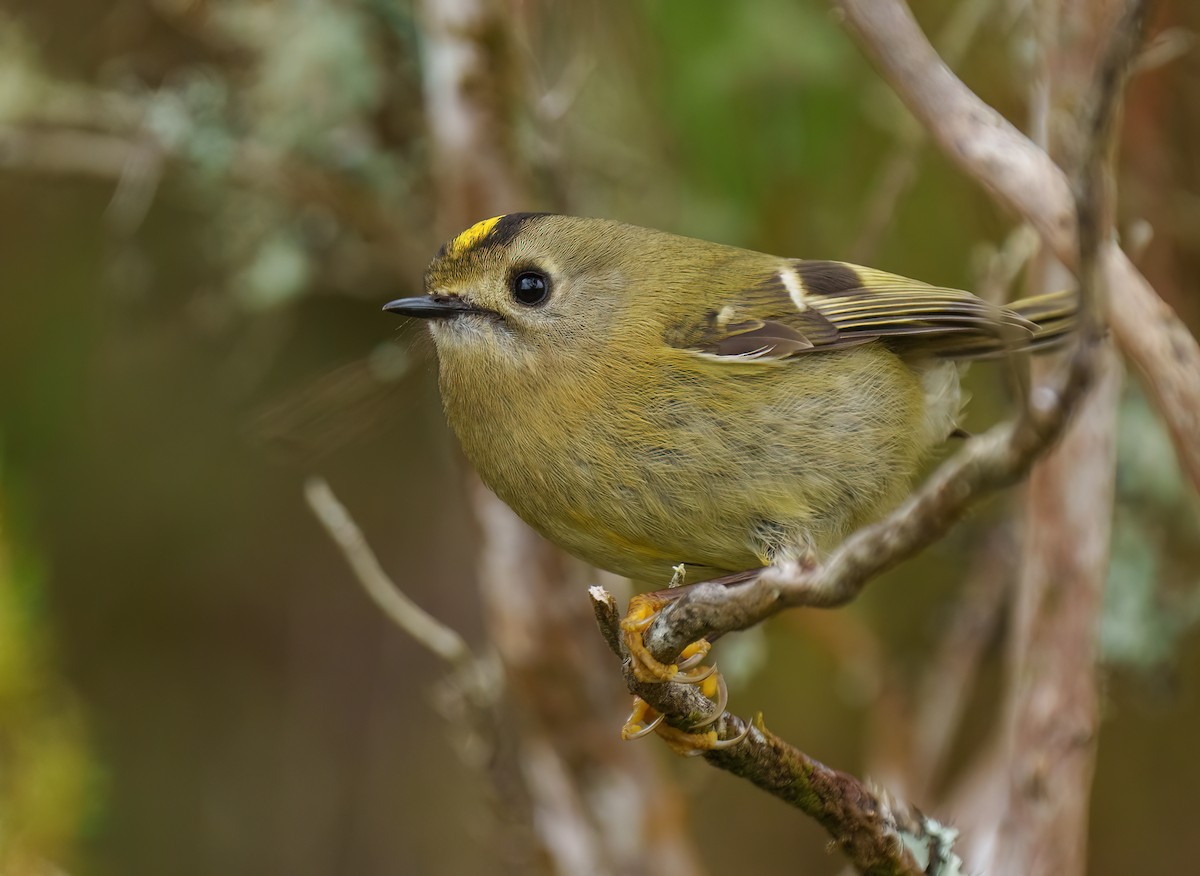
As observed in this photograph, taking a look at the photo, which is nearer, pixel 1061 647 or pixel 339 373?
pixel 1061 647

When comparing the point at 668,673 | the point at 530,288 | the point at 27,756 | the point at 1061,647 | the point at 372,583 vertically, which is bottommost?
the point at 1061,647

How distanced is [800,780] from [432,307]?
95 cm

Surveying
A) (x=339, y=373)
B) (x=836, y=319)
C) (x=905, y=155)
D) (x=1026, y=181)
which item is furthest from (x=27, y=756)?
(x=905, y=155)

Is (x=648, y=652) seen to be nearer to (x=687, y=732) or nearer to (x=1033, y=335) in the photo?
(x=687, y=732)

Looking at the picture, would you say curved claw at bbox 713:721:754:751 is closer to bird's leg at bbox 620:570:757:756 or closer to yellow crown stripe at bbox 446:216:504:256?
bird's leg at bbox 620:570:757:756

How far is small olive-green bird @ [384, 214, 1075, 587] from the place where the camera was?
6.44 feet

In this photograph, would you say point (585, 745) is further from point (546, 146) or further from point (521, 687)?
point (546, 146)

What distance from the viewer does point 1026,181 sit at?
1.95m

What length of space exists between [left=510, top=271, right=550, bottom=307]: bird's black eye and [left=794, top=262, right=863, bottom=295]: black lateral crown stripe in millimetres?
464

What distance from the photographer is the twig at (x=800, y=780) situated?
1.66 meters

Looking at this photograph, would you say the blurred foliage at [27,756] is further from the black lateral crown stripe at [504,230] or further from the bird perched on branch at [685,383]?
the black lateral crown stripe at [504,230]

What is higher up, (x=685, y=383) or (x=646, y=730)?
(x=685, y=383)

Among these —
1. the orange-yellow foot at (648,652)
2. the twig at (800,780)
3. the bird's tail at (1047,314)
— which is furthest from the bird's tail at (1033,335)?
the twig at (800,780)

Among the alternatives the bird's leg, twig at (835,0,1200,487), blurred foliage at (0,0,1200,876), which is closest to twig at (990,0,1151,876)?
twig at (835,0,1200,487)
